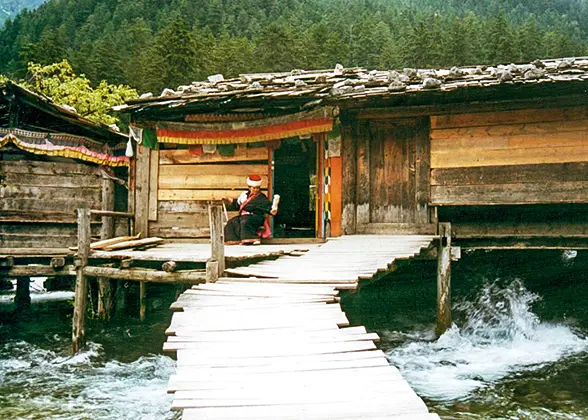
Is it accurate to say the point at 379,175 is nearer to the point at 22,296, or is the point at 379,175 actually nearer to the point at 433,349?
the point at 433,349

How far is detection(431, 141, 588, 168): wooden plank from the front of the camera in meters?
9.71

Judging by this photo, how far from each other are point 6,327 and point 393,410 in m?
12.5

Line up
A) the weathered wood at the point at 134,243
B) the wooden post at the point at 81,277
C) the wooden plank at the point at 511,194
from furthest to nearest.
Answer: the weathered wood at the point at 134,243, the wooden plank at the point at 511,194, the wooden post at the point at 81,277

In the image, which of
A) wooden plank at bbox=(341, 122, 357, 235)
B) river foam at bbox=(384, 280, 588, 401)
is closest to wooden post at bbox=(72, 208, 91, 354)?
wooden plank at bbox=(341, 122, 357, 235)

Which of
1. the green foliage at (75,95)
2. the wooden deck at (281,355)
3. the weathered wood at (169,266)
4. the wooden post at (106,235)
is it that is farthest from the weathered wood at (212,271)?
the green foliage at (75,95)

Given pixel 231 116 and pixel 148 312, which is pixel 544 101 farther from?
pixel 148 312

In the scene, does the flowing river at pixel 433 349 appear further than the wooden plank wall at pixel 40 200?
No

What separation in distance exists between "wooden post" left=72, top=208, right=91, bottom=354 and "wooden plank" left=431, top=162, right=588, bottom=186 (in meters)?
6.30

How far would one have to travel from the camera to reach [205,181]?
38.8ft

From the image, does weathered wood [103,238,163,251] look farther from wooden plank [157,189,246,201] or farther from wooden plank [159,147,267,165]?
wooden plank [159,147,267,165]

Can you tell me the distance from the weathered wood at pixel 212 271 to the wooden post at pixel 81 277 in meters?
3.28

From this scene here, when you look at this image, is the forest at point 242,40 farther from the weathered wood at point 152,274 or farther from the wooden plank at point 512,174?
the wooden plank at point 512,174

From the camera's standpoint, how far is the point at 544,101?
974 centimetres

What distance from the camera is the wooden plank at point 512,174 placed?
9.71m
